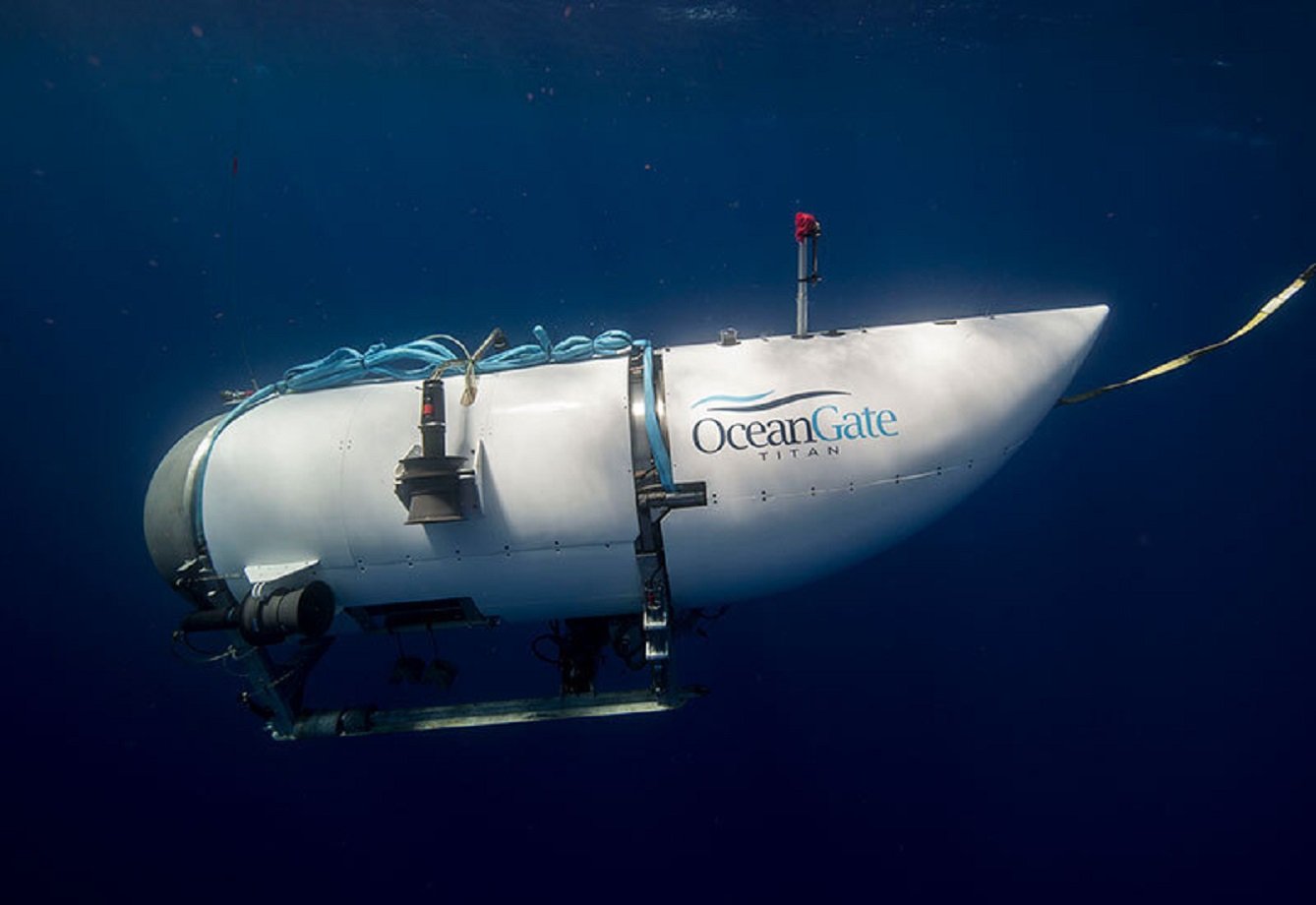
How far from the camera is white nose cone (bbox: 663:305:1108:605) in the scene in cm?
252

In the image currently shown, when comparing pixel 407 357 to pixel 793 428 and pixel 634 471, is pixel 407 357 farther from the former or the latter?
pixel 793 428

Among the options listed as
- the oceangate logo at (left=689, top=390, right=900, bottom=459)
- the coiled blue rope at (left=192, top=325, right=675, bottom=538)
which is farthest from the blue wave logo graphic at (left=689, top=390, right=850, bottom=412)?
the coiled blue rope at (left=192, top=325, right=675, bottom=538)

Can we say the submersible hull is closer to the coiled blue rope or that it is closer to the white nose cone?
the white nose cone

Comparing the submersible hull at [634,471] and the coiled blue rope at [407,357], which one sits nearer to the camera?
the submersible hull at [634,471]

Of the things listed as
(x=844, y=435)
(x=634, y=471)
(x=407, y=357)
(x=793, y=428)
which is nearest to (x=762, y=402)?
(x=793, y=428)

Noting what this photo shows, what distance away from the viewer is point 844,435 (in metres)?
2.52

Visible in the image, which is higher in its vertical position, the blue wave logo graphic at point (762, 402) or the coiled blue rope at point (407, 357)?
the coiled blue rope at point (407, 357)

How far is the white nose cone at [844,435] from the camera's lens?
2.52 m

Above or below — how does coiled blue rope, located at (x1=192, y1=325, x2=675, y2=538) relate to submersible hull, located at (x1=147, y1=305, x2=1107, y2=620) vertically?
above

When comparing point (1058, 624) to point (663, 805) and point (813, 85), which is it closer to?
point (663, 805)

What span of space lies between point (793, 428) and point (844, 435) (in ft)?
0.82

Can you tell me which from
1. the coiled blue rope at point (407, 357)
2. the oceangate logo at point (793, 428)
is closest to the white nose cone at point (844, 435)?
the oceangate logo at point (793, 428)

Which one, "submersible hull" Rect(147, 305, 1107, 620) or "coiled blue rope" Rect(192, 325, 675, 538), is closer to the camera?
"submersible hull" Rect(147, 305, 1107, 620)

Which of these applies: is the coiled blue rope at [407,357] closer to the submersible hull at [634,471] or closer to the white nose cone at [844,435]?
the submersible hull at [634,471]
